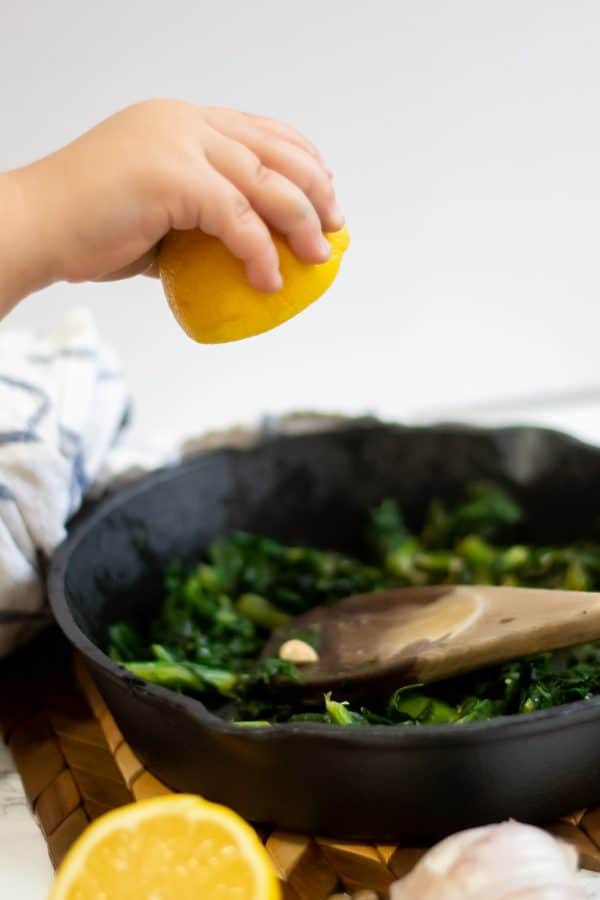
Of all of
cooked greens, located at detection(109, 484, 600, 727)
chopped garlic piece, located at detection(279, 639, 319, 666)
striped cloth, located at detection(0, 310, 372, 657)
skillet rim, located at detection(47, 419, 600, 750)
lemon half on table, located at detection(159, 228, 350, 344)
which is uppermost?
lemon half on table, located at detection(159, 228, 350, 344)

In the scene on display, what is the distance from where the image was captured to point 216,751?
58cm

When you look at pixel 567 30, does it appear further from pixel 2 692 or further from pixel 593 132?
pixel 2 692

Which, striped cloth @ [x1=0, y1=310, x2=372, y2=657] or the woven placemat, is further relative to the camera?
striped cloth @ [x1=0, y1=310, x2=372, y2=657]

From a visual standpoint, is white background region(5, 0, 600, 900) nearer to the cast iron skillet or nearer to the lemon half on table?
the cast iron skillet

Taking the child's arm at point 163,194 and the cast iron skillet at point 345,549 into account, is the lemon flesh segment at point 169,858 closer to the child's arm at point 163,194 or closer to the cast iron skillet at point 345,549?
the cast iron skillet at point 345,549

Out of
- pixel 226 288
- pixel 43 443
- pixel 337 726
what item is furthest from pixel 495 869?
pixel 43 443

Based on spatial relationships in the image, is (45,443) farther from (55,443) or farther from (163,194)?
(163,194)

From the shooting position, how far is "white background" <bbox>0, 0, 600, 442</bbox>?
1190 millimetres

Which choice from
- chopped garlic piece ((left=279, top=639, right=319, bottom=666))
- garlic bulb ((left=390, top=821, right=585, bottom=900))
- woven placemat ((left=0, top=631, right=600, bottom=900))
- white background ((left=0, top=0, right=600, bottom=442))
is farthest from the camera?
white background ((left=0, top=0, right=600, bottom=442))

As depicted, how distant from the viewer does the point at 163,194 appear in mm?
609

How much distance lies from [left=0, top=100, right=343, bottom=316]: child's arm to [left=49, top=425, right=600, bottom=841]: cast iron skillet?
0.26m

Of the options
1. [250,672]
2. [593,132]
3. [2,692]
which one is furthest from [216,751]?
[593,132]

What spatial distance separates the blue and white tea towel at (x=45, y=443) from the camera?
0.80 m

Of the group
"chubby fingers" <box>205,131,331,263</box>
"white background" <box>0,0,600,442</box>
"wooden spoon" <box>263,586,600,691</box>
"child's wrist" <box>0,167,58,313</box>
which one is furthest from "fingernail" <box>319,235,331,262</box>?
"white background" <box>0,0,600,442</box>
